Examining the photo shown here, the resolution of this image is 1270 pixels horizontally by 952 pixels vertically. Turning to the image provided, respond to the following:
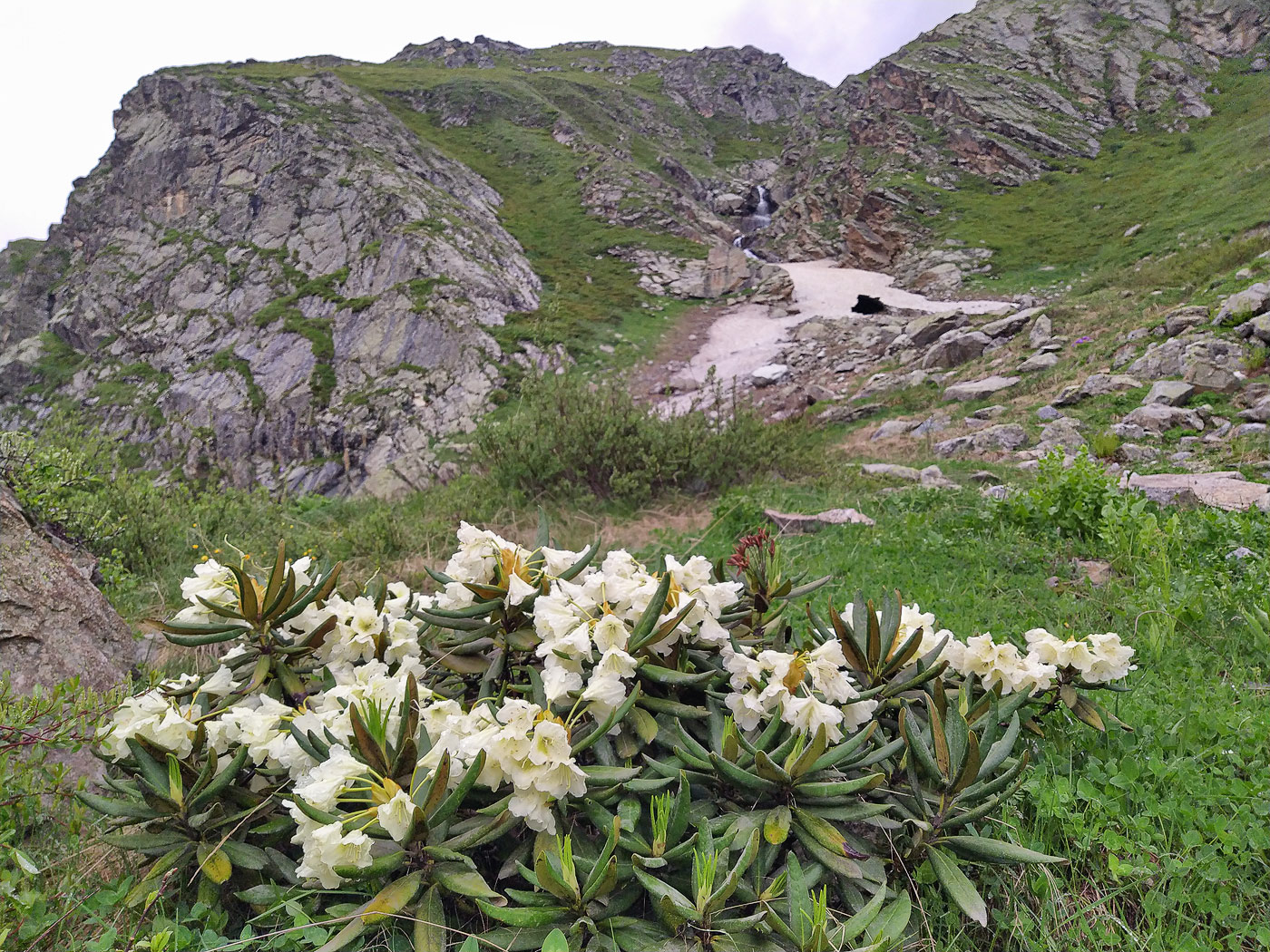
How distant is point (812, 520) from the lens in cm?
521

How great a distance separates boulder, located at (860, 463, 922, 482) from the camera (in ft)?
24.0

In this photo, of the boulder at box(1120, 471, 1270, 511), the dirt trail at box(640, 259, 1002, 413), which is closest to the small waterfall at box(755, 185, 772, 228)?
the dirt trail at box(640, 259, 1002, 413)

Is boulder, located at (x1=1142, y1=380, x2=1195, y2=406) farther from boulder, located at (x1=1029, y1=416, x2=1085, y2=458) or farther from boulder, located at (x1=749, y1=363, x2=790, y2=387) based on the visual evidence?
boulder, located at (x1=749, y1=363, x2=790, y2=387)

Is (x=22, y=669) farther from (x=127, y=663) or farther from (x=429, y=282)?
(x=429, y=282)

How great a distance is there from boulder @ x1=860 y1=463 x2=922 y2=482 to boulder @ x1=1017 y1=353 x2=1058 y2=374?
5.88 metres

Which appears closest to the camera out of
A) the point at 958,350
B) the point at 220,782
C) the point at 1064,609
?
the point at 220,782

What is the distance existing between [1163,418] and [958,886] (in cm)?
884

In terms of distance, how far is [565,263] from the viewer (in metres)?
31.6

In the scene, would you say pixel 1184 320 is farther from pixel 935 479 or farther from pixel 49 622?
pixel 49 622

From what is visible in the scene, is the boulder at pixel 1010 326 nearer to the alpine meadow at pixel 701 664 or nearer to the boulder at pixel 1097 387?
the alpine meadow at pixel 701 664

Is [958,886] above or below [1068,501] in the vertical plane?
above

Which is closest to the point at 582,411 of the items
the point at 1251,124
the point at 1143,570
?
the point at 1143,570

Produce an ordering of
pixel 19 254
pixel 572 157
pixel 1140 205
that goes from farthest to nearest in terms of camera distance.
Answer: pixel 19 254 < pixel 572 157 < pixel 1140 205

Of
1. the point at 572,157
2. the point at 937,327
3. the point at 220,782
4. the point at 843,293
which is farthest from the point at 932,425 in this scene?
the point at 572,157
